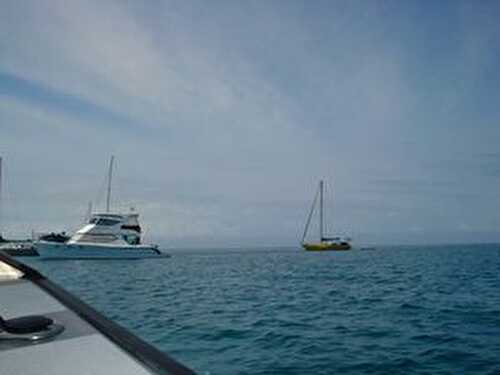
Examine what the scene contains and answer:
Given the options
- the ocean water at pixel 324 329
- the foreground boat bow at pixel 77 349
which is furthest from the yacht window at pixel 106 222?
the foreground boat bow at pixel 77 349

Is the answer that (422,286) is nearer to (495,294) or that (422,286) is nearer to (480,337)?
(495,294)

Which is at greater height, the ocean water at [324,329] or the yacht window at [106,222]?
the yacht window at [106,222]

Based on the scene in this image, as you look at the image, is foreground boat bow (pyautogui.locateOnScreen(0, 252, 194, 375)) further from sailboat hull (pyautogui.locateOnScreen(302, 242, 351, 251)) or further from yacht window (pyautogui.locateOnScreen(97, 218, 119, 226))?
sailboat hull (pyautogui.locateOnScreen(302, 242, 351, 251))

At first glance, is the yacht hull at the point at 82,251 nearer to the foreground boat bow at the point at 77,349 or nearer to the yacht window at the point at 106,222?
the yacht window at the point at 106,222

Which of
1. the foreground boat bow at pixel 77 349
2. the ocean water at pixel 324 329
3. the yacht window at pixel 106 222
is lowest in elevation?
the ocean water at pixel 324 329

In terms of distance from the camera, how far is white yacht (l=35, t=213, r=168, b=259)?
5191 centimetres

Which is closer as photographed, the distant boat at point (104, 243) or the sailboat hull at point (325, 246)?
the distant boat at point (104, 243)

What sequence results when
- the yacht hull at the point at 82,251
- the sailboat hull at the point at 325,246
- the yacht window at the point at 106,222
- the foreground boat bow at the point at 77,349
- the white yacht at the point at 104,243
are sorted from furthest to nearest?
1. the sailboat hull at the point at 325,246
2. the yacht window at the point at 106,222
3. the white yacht at the point at 104,243
4. the yacht hull at the point at 82,251
5. the foreground boat bow at the point at 77,349

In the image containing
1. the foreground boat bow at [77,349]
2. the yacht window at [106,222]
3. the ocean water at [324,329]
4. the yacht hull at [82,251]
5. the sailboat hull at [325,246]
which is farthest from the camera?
the sailboat hull at [325,246]

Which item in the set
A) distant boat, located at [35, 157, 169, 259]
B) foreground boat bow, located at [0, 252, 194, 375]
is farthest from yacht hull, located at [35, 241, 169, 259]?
foreground boat bow, located at [0, 252, 194, 375]

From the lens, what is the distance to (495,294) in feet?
53.5

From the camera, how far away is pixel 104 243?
54.4 meters

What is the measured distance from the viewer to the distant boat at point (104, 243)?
170 ft

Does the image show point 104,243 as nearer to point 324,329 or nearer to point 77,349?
point 324,329
